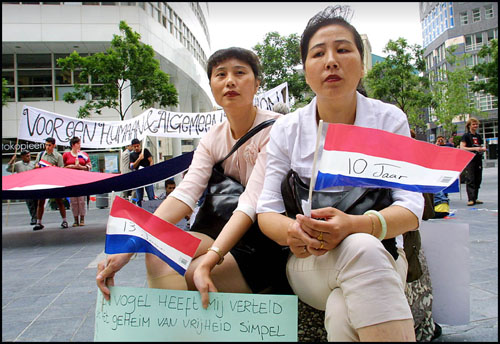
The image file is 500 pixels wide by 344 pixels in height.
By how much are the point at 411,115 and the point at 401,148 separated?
2869cm

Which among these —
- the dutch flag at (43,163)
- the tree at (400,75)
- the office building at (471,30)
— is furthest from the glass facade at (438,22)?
the dutch flag at (43,163)

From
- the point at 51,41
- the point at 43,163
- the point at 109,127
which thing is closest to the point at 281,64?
the point at 109,127

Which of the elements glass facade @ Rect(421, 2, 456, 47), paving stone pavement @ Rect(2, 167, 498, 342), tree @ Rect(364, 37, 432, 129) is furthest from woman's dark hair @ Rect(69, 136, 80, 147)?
glass facade @ Rect(421, 2, 456, 47)

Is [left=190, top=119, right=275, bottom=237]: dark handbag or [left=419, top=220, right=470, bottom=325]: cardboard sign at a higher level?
[left=190, top=119, right=275, bottom=237]: dark handbag

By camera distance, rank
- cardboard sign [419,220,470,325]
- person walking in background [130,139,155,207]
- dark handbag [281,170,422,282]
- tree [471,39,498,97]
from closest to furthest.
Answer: dark handbag [281,170,422,282] → cardboard sign [419,220,470,325] → person walking in background [130,139,155,207] → tree [471,39,498,97]

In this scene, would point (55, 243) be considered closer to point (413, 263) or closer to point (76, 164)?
point (76, 164)

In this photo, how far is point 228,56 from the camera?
1806mm

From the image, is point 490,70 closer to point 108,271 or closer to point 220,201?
Answer: point 220,201

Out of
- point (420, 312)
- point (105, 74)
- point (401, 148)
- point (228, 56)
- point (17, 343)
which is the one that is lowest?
point (17, 343)

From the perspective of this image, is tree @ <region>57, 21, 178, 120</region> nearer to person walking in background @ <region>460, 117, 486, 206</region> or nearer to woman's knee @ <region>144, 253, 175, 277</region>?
person walking in background @ <region>460, 117, 486, 206</region>

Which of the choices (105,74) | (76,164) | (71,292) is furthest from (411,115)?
(71,292)

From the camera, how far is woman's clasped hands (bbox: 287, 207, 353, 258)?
3.69 ft

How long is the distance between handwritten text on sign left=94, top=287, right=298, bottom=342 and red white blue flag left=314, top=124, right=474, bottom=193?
41cm

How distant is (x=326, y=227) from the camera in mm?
1123
